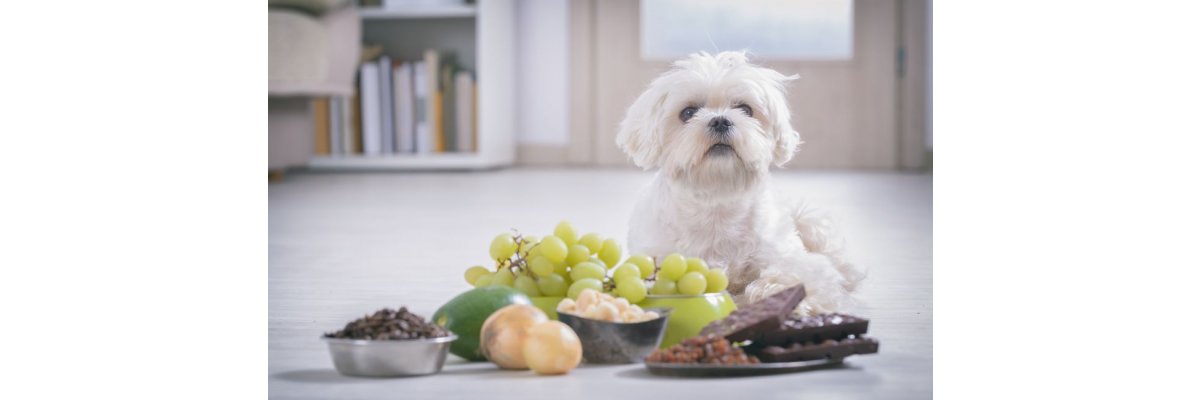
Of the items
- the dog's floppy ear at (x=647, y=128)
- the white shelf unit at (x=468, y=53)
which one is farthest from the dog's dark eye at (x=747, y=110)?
the white shelf unit at (x=468, y=53)

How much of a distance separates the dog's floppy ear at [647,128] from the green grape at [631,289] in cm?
32

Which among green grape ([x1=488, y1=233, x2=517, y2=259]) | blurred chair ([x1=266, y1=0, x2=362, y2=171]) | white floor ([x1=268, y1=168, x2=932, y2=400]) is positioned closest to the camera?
white floor ([x1=268, y1=168, x2=932, y2=400])

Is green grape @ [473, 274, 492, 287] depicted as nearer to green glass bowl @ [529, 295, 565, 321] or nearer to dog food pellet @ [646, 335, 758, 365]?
green glass bowl @ [529, 295, 565, 321]

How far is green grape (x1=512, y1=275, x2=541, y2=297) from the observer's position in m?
1.54

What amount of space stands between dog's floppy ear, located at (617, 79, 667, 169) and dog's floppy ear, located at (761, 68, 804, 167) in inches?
5.9

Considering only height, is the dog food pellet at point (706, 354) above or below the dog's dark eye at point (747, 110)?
below

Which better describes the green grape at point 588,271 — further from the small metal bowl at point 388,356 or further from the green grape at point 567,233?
the small metal bowl at point 388,356

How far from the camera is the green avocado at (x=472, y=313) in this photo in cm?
139

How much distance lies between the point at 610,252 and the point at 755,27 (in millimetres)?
4958

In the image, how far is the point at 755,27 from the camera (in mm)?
6410

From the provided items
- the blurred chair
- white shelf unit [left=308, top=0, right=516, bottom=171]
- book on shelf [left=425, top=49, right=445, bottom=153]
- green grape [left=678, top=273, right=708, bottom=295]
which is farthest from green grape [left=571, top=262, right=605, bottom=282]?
book on shelf [left=425, top=49, right=445, bottom=153]

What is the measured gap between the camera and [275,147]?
17.5 feet
